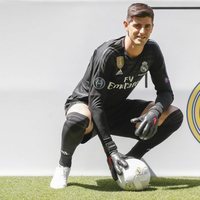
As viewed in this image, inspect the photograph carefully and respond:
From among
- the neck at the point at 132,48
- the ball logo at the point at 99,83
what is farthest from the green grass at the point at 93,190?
the neck at the point at 132,48

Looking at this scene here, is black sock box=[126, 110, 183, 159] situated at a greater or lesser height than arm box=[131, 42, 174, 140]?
lesser

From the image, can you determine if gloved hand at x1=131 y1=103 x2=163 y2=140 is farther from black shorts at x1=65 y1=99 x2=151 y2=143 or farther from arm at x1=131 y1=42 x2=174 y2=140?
black shorts at x1=65 y1=99 x2=151 y2=143

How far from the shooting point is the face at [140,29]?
2582 mm

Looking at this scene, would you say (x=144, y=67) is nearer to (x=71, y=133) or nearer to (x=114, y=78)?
(x=114, y=78)

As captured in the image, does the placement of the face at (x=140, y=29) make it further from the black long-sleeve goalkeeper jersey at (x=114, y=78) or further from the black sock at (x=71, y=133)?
the black sock at (x=71, y=133)

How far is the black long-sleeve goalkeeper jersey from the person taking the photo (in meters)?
2.59

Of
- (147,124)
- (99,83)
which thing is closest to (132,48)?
(99,83)

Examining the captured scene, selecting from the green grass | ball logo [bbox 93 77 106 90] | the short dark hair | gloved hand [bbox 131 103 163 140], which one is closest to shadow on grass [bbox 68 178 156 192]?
the green grass

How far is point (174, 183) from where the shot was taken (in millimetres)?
2822

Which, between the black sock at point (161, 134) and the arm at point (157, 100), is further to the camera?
the black sock at point (161, 134)

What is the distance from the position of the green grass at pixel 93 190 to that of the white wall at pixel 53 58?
9.1 inches

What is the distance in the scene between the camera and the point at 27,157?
3.06m

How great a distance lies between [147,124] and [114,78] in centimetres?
29

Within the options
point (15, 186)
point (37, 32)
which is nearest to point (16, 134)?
point (15, 186)
